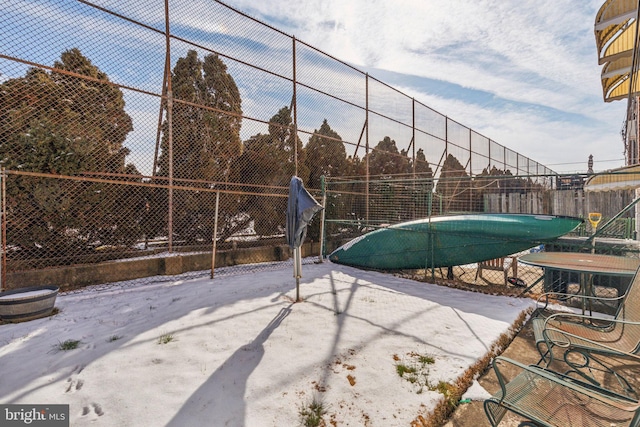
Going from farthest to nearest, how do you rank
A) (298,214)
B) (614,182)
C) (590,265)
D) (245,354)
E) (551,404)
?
(614,182) → (298,214) → (590,265) → (245,354) → (551,404)

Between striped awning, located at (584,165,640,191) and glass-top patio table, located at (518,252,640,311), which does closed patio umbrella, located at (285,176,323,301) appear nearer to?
glass-top patio table, located at (518,252,640,311)

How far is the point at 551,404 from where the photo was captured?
1.64 meters

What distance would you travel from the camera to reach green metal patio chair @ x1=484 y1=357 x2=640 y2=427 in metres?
1.37

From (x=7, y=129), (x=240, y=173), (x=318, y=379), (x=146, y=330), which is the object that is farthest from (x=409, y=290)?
(x=7, y=129)

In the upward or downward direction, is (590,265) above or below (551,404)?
above

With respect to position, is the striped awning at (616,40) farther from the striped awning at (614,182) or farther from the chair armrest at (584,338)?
the chair armrest at (584,338)

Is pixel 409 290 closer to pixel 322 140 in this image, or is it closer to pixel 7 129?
pixel 322 140

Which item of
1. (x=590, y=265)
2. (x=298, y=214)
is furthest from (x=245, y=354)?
(x=590, y=265)

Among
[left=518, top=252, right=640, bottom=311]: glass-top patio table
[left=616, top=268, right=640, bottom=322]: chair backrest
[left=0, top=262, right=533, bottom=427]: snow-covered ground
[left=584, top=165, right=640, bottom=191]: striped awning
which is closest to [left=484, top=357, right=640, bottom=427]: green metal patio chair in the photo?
[left=0, top=262, right=533, bottom=427]: snow-covered ground

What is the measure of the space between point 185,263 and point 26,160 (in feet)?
10.1

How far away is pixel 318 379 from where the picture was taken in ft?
7.72

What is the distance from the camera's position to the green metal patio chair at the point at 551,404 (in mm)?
1370

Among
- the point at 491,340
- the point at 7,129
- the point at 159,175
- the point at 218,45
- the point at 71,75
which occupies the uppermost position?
the point at 218,45

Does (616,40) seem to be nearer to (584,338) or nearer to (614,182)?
(614,182)
